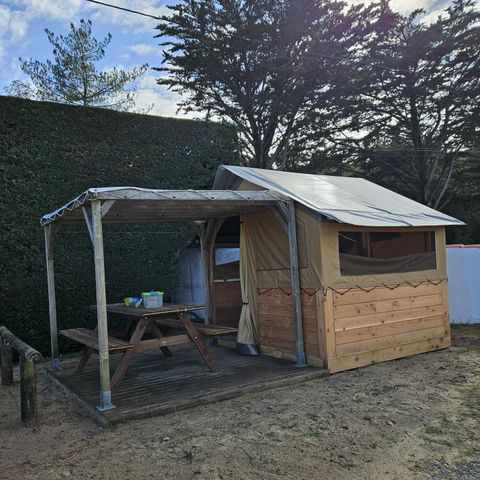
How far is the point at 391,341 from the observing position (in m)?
5.82

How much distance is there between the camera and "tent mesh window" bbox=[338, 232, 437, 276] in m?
5.56

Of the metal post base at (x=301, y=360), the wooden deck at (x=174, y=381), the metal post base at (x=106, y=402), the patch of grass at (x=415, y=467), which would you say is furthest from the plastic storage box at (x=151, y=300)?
the patch of grass at (x=415, y=467)

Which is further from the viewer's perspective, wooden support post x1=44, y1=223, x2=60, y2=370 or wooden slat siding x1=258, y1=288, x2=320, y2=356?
wooden support post x1=44, y1=223, x2=60, y2=370

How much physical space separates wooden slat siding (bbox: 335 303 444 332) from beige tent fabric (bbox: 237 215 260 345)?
4.92 ft

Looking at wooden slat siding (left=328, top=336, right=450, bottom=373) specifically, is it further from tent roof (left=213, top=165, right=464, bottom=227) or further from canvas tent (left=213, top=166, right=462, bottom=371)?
tent roof (left=213, top=165, right=464, bottom=227)

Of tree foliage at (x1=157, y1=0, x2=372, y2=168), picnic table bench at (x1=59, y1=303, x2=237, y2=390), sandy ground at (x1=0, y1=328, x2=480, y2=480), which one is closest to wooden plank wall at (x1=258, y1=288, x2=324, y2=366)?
sandy ground at (x1=0, y1=328, x2=480, y2=480)

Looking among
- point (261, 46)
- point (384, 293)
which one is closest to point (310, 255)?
point (384, 293)

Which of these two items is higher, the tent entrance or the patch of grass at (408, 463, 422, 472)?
the tent entrance

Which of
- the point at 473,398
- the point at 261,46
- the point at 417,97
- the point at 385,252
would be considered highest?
the point at 261,46

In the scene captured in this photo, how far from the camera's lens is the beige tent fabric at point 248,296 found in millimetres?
6441

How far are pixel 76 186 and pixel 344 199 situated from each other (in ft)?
15.1

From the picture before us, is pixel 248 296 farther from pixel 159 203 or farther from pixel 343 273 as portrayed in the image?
pixel 159 203

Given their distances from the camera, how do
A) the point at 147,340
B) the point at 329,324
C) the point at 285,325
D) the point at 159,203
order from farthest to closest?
the point at 285,325
the point at 329,324
the point at 147,340
the point at 159,203

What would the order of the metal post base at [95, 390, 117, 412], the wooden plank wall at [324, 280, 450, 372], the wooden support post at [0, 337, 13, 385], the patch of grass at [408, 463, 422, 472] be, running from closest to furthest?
the patch of grass at [408, 463, 422, 472] < the metal post base at [95, 390, 117, 412] < the wooden plank wall at [324, 280, 450, 372] < the wooden support post at [0, 337, 13, 385]
